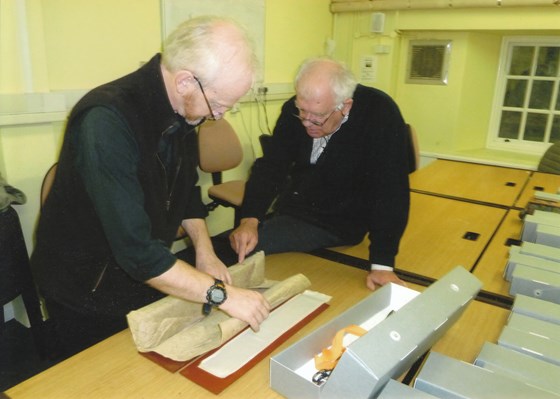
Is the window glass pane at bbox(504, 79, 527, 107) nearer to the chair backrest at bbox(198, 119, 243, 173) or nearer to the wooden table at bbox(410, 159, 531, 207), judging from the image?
the wooden table at bbox(410, 159, 531, 207)

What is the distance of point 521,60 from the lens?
435 centimetres

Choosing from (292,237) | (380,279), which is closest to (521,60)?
(292,237)

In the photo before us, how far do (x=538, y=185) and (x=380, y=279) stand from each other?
1965 mm

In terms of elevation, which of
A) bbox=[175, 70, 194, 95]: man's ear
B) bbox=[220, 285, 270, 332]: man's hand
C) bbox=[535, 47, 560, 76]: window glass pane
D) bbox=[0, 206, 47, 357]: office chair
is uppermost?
bbox=[535, 47, 560, 76]: window glass pane

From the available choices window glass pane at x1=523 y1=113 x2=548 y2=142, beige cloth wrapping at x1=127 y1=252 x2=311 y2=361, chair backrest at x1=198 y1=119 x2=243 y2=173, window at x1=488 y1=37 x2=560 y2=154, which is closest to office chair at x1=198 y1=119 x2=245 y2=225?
chair backrest at x1=198 y1=119 x2=243 y2=173

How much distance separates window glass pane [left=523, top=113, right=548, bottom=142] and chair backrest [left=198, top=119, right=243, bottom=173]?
9.78ft

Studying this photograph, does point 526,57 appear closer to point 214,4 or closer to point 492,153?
point 492,153

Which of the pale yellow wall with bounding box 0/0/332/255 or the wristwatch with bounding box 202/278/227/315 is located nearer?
the wristwatch with bounding box 202/278/227/315

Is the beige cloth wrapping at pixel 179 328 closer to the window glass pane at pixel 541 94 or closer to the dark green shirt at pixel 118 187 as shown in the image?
the dark green shirt at pixel 118 187

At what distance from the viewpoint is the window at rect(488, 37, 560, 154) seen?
Answer: 4191 millimetres

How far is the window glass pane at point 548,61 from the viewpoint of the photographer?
415 cm

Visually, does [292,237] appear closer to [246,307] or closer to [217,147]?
[246,307]

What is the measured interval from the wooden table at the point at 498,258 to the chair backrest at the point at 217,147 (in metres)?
1.86

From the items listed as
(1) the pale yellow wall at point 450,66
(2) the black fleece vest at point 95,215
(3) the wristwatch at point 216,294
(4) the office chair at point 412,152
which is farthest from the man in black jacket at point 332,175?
(1) the pale yellow wall at point 450,66
